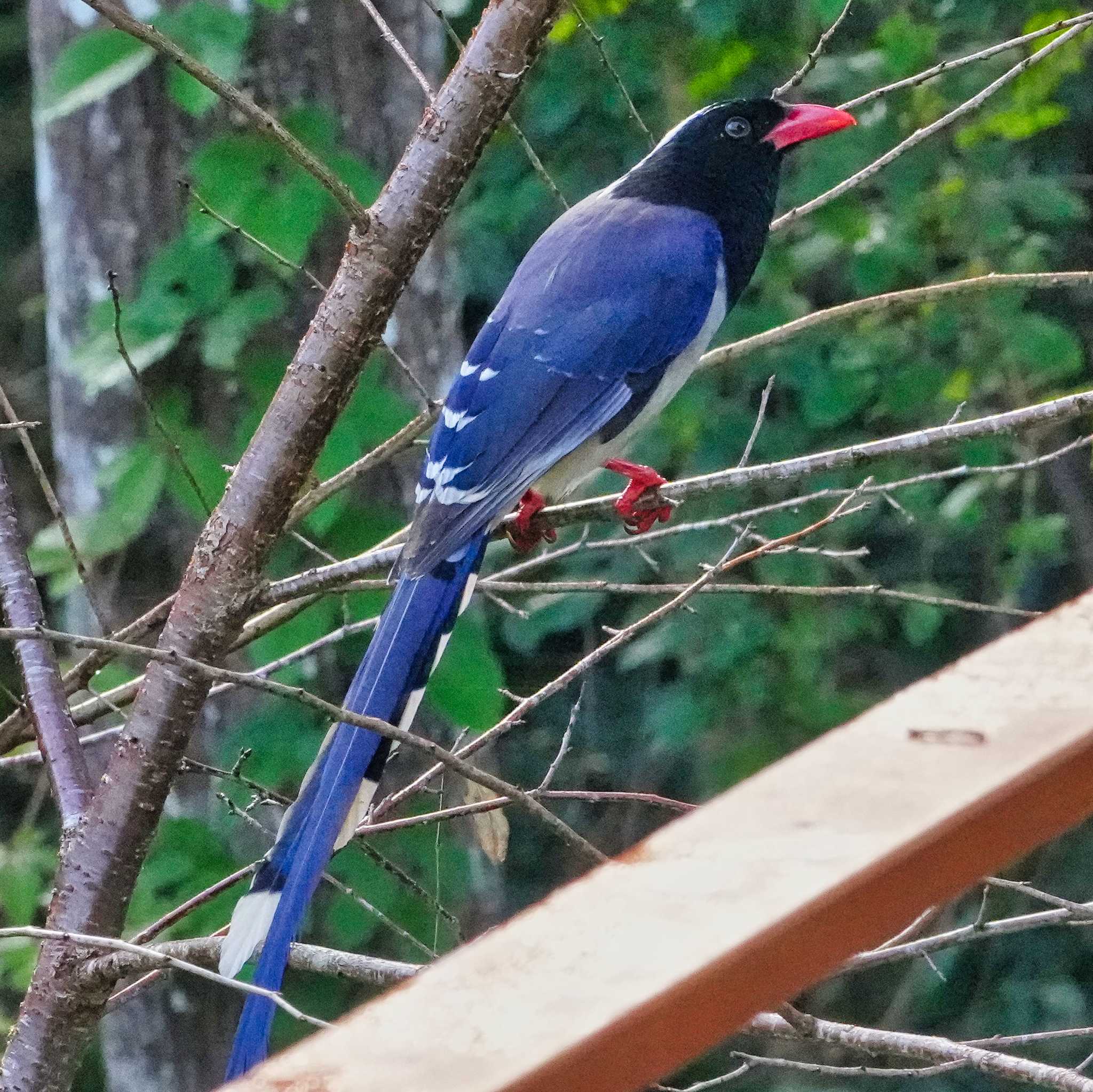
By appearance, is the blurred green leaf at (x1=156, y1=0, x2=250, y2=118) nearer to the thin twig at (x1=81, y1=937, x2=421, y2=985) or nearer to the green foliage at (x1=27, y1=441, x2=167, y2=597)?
the green foliage at (x1=27, y1=441, x2=167, y2=597)

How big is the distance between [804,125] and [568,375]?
785 millimetres

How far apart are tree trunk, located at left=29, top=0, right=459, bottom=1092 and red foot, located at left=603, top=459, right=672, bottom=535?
2.15 feet

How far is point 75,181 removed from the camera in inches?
139

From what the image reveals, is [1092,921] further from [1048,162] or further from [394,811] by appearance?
[1048,162]

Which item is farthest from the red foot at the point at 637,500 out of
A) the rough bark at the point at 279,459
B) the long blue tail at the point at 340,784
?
the rough bark at the point at 279,459

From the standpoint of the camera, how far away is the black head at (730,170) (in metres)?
3.42

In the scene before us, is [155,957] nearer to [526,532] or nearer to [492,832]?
[492,832]

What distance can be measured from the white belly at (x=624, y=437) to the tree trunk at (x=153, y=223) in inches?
19.3

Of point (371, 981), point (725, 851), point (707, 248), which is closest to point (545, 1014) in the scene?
point (725, 851)

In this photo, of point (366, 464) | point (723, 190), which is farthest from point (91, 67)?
point (723, 190)

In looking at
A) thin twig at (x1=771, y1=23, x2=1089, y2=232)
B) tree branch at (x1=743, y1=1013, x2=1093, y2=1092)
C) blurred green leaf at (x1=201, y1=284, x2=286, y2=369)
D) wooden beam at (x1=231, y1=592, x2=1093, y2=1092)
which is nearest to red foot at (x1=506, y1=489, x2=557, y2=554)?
A: blurred green leaf at (x1=201, y1=284, x2=286, y2=369)

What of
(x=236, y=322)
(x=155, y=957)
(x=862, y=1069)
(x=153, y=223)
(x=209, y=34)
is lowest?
(x=862, y=1069)

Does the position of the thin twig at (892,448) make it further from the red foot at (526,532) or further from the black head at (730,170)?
the black head at (730,170)

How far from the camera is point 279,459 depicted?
195 centimetres
